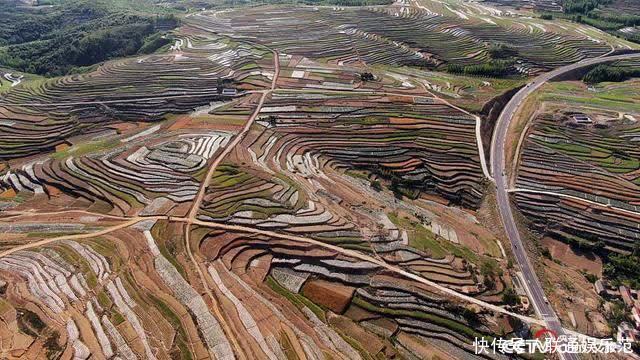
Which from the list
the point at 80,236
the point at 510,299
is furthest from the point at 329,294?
the point at 80,236

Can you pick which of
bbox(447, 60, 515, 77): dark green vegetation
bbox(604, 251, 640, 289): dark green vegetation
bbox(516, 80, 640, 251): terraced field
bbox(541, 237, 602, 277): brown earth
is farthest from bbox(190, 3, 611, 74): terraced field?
bbox(604, 251, 640, 289): dark green vegetation

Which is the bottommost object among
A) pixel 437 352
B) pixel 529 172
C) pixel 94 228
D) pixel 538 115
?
pixel 437 352

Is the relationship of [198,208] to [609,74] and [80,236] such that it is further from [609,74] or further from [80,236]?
[609,74]

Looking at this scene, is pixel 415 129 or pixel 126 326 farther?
pixel 415 129

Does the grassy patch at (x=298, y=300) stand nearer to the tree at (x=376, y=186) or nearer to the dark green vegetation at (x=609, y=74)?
the tree at (x=376, y=186)

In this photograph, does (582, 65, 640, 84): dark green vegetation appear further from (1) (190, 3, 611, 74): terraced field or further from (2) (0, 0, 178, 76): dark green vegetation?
(2) (0, 0, 178, 76): dark green vegetation

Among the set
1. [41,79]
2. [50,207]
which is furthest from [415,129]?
[41,79]

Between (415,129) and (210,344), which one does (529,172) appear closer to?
(415,129)
